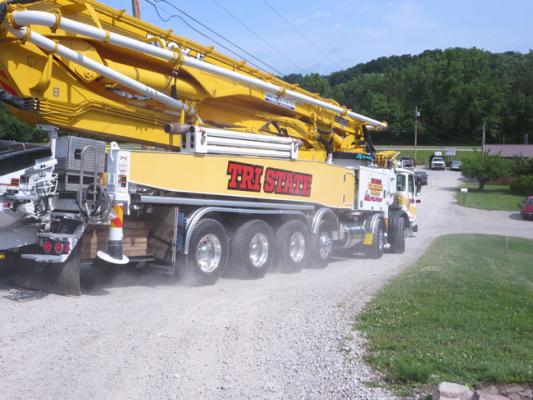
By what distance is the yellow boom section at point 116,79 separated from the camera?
8.85 metres

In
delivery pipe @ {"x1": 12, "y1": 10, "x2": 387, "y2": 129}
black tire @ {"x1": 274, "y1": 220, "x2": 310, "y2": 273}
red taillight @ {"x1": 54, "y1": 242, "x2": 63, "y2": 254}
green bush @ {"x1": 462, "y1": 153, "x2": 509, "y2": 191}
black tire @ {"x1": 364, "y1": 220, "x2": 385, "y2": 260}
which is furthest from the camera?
green bush @ {"x1": 462, "y1": 153, "x2": 509, "y2": 191}

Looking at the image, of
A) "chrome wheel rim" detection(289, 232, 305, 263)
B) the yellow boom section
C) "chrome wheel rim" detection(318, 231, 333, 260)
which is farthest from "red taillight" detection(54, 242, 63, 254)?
"chrome wheel rim" detection(318, 231, 333, 260)

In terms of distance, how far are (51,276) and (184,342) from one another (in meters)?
3.51

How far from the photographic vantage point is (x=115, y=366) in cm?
595

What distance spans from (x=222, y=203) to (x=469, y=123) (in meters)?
116

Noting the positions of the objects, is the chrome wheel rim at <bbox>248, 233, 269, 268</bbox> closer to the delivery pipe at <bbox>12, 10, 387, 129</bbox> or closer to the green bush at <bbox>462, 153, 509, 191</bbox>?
the delivery pipe at <bbox>12, 10, 387, 129</bbox>

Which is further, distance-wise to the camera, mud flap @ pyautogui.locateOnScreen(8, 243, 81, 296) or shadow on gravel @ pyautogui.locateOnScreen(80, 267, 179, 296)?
shadow on gravel @ pyautogui.locateOnScreen(80, 267, 179, 296)

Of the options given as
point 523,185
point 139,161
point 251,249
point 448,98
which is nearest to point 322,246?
point 251,249

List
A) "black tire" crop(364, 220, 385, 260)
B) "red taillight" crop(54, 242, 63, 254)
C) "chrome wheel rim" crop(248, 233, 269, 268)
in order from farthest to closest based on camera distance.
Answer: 1. "black tire" crop(364, 220, 385, 260)
2. "chrome wheel rim" crop(248, 233, 269, 268)
3. "red taillight" crop(54, 242, 63, 254)

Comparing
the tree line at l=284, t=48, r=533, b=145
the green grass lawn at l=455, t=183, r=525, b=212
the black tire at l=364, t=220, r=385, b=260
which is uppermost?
the tree line at l=284, t=48, r=533, b=145

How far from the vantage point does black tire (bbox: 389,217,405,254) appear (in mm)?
18906

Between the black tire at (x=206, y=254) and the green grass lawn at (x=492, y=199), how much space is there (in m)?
37.6

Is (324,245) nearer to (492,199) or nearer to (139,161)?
(139,161)

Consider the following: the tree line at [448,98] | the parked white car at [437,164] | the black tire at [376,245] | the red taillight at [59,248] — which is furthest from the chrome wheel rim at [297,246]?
the tree line at [448,98]
